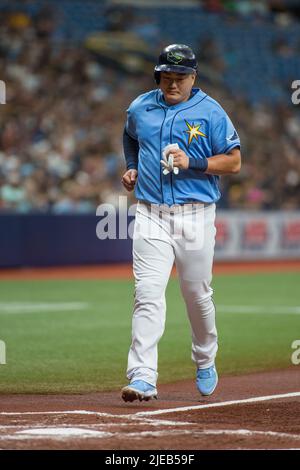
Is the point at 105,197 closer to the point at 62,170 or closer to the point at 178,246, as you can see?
the point at 62,170

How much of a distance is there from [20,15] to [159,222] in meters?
16.4

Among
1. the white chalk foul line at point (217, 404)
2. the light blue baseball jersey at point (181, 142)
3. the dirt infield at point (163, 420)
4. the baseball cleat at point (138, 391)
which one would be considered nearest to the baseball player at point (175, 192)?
the light blue baseball jersey at point (181, 142)

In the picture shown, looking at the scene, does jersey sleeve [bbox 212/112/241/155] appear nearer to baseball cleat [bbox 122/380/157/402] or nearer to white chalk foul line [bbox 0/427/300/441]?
baseball cleat [bbox 122/380/157/402]

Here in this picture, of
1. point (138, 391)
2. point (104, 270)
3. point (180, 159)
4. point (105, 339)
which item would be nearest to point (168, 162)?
point (180, 159)

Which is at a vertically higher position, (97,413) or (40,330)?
(97,413)

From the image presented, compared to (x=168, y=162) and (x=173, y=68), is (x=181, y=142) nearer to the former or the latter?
(x=168, y=162)

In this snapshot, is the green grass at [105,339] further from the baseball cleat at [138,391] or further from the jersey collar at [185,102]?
the jersey collar at [185,102]

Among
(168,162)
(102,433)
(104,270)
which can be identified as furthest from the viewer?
(104,270)

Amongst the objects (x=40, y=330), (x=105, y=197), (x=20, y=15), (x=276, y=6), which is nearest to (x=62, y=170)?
(x=105, y=197)

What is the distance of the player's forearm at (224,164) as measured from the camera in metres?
6.36

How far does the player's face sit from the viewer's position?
6453 millimetres

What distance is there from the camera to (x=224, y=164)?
6.41 m

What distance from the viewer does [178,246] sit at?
648 centimetres

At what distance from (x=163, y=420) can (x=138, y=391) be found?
50cm
